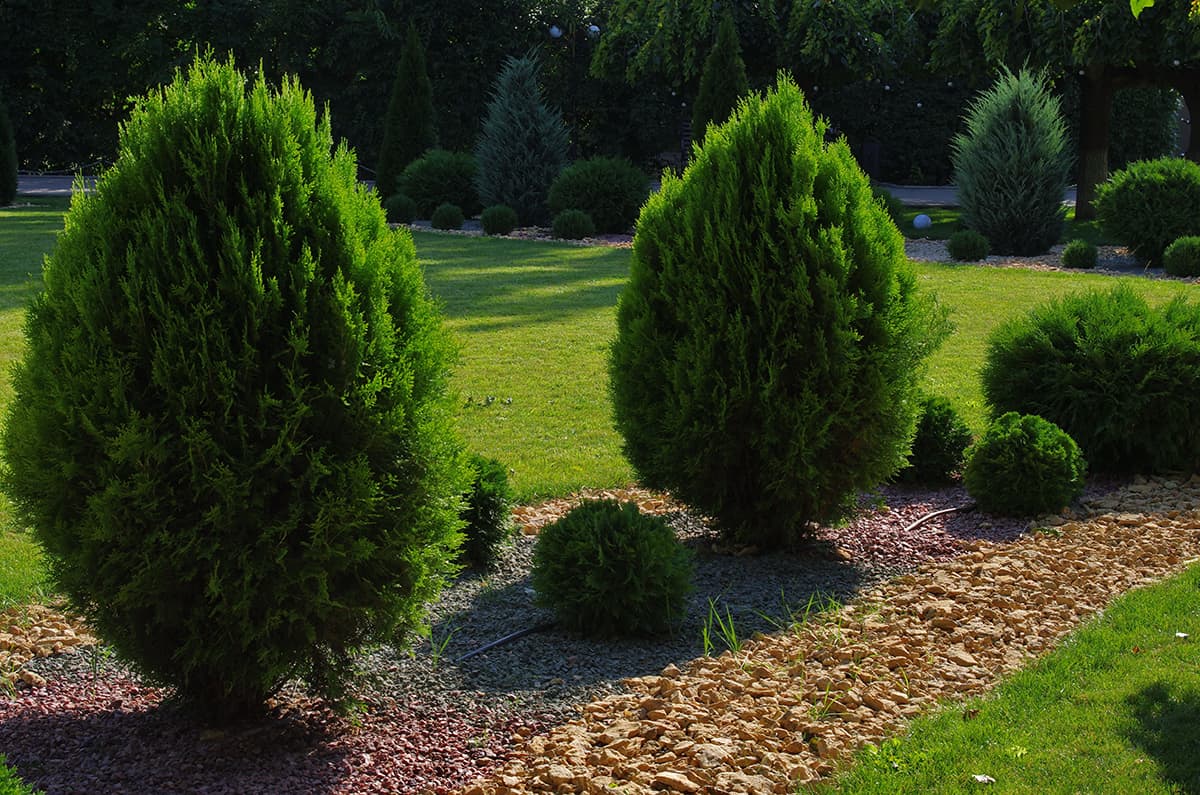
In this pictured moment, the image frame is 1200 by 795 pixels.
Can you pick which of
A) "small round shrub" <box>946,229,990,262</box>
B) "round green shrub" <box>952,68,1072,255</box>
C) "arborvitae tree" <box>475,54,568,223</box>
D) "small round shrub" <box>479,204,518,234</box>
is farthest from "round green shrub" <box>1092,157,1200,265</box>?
"arborvitae tree" <box>475,54,568,223</box>

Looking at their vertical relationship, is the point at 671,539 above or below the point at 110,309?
below

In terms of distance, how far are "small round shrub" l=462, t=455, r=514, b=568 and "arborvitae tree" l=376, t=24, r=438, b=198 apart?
17993 mm

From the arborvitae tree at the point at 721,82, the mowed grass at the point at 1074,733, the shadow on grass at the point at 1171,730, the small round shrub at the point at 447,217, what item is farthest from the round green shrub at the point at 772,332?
the arborvitae tree at the point at 721,82

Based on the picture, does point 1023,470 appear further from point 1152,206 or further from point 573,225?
point 573,225

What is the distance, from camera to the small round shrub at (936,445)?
6453mm

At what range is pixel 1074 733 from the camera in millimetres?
3537

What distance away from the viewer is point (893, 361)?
5.03 metres

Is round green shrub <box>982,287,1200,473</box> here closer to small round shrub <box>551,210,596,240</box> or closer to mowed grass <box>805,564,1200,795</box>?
mowed grass <box>805,564,1200,795</box>

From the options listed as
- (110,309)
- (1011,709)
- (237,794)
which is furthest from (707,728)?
(110,309)

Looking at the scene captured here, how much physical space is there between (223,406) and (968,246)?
14384 millimetres

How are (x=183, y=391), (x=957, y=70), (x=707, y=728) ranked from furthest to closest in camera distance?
1. (x=957, y=70)
2. (x=707, y=728)
3. (x=183, y=391)

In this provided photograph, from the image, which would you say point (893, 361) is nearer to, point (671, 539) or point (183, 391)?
point (671, 539)

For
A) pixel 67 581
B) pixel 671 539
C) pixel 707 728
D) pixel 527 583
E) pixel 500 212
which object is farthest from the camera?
pixel 500 212

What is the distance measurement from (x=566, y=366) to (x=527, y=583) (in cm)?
482
